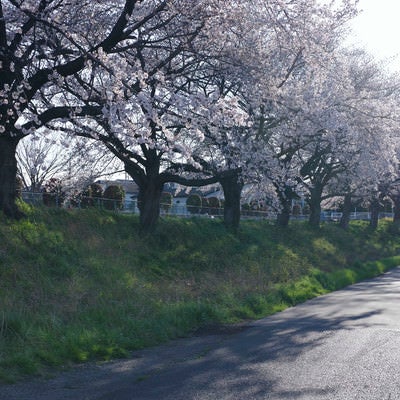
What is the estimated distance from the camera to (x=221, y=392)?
8.02 m

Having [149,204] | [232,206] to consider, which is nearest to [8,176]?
[149,204]

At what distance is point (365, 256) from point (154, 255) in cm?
2049

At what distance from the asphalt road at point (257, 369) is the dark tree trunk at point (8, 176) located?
6.97 metres

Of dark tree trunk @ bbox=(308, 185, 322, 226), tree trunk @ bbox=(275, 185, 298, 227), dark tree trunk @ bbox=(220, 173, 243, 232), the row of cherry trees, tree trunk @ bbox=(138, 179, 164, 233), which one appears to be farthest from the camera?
dark tree trunk @ bbox=(308, 185, 322, 226)

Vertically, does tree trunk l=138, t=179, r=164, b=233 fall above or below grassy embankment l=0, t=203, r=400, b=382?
above

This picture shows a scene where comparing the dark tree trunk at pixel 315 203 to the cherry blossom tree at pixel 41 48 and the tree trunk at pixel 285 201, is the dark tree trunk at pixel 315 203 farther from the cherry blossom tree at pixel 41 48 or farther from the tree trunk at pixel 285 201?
the cherry blossom tree at pixel 41 48

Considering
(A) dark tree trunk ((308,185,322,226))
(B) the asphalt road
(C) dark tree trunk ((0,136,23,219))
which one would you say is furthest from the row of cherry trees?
(A) dark tree trunk ((308,185,322,226))

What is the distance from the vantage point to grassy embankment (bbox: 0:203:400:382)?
10.5 m

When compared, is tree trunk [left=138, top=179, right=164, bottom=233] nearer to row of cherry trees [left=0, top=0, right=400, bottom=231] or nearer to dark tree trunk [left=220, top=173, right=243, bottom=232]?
row of cherry trees [left=0, top=0, right=400, bottom=231]

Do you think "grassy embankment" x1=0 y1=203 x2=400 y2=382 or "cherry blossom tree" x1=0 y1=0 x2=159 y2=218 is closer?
"grassy embankment" x1=0 y1=203 x2=400 y2=382

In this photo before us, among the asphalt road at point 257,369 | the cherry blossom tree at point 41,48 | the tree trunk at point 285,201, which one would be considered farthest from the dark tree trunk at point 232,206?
the asphalt road at point 257,369

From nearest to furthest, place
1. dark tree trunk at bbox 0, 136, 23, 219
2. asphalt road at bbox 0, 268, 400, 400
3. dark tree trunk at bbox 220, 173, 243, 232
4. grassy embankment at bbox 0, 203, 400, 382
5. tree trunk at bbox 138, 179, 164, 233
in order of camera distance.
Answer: asphalt road at bbox 0, 268, 400, 400
grassy embankment at bbox 0, 203, 400, 382
dark tree trunk at bbox 0, 136, 23, 219
tree trunk at bbox 138, 179, 164, 233
dark tree trunk at bbox 220, 173, 243, 232

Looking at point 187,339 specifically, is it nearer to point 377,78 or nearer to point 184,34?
point 184,34

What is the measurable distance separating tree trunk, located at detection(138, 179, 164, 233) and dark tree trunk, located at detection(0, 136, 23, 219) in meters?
6.34
